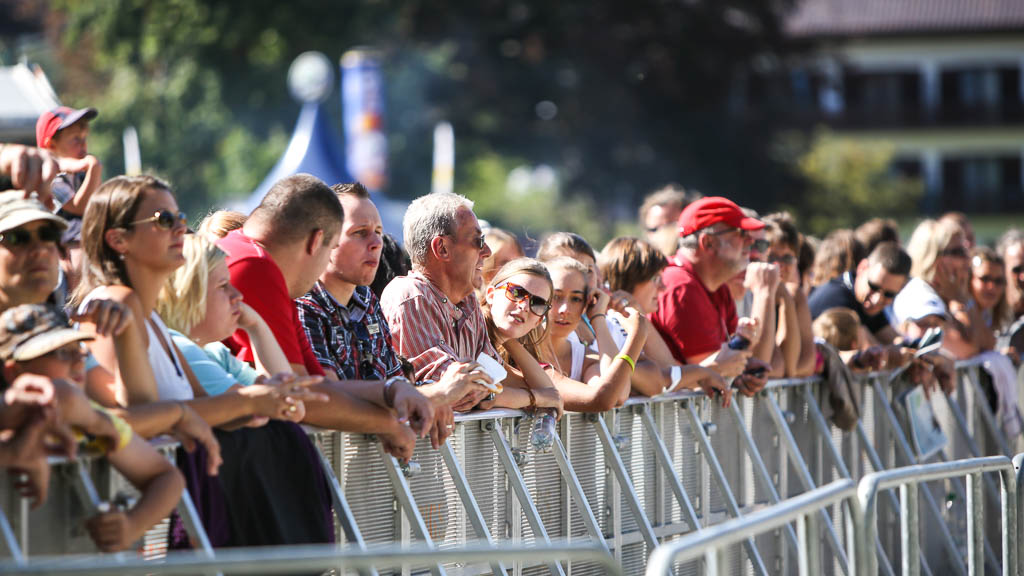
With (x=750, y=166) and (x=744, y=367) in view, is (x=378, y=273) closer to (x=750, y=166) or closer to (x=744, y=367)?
(x=744, y=367)

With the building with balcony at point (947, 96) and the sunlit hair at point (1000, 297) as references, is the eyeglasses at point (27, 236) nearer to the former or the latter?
the sunlit hair at point (1000, 297)

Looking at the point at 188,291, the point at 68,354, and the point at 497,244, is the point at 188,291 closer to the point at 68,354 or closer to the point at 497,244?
the point at 68,354

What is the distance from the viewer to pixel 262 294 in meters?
5.11

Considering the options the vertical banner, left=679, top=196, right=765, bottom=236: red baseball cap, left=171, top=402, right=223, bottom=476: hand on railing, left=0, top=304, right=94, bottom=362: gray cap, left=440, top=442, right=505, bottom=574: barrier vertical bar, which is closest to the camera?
left=0, top=304, right=94, bottom=362: gray cap

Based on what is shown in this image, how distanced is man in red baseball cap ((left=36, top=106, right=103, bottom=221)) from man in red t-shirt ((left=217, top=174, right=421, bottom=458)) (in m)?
2.18

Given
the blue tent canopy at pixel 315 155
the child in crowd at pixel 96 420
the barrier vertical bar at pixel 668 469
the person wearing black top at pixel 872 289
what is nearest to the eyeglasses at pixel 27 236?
the child in crowd at pixel 96 420

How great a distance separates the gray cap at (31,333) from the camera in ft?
13.0

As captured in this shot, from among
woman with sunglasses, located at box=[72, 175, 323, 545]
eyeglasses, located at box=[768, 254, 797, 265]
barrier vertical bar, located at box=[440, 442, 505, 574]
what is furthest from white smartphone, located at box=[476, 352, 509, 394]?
eyeglasses, located at box=[768, 254, 797, 265]

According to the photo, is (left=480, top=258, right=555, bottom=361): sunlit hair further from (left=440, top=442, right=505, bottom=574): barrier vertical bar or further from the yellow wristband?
(left=440, top=442, right=505, bottom=574): barrier vertical bar

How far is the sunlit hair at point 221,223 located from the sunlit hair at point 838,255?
4953mm

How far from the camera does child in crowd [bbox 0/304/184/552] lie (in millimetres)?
3967

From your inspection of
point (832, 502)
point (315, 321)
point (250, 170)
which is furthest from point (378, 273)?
point (250, 170)

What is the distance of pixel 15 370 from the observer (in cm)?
405

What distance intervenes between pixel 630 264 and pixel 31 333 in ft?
12.9
